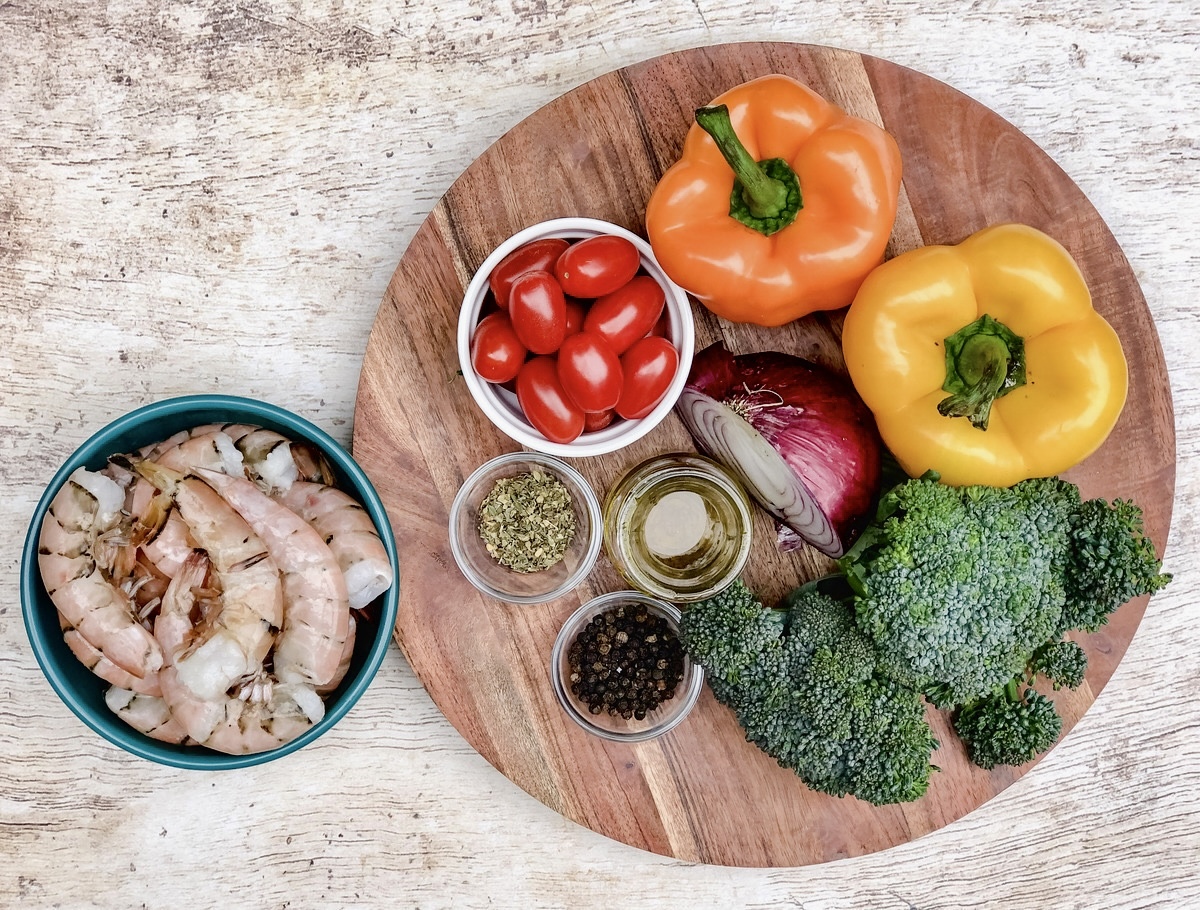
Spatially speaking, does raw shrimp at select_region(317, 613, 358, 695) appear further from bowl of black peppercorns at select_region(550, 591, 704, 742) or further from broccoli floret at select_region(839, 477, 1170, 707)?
broccoli floret at select_region(839, 477, 1170, 707)

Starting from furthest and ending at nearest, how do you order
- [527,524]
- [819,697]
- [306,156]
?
[306,156] < [527,524] < [819,697]

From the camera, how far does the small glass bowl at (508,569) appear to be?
1498 mm

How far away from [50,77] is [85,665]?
1.05m

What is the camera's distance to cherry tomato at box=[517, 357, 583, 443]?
1.38 meters

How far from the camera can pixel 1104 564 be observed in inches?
54.4

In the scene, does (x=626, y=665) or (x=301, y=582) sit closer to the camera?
(x=301, y=582)

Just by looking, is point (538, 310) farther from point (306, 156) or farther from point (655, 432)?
point (306, 156)

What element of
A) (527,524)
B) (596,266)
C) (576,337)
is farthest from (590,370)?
(527,524)

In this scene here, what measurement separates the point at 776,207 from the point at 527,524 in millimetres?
651

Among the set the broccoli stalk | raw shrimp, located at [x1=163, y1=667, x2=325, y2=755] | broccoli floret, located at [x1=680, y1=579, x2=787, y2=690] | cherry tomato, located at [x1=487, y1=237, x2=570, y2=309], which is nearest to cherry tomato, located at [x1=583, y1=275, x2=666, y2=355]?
cherry tomato, located at [x1=487, y1=237, x2=570, y2=309]

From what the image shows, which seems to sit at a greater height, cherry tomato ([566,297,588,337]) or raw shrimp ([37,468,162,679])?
cherry tomato ([566,297,588,337])

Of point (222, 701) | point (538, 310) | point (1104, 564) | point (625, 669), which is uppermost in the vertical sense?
point (538, 310)

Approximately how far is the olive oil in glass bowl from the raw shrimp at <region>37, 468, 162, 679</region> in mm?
749

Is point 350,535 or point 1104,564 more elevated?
point 350,535
